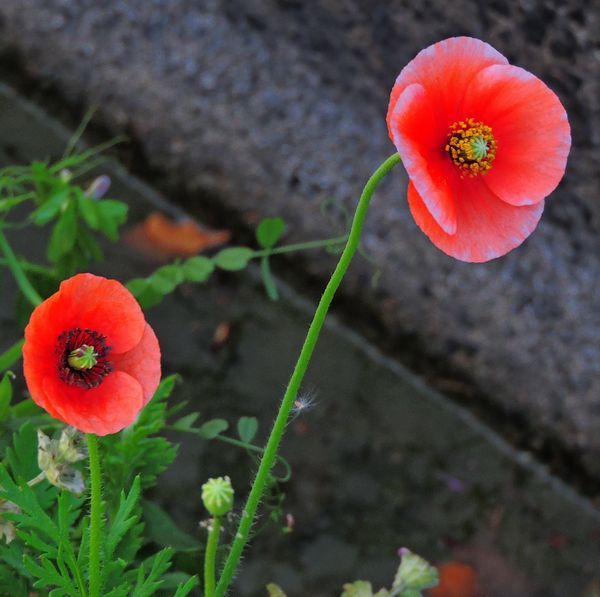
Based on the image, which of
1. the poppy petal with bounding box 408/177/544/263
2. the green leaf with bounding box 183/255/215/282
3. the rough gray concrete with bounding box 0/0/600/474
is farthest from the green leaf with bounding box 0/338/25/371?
the rough gray concrete with bounding box 0/0/600/474

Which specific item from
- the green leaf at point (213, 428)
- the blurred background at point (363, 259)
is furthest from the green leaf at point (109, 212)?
the blurred background at point (363, 259)

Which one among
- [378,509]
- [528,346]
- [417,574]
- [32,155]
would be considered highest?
[417,574]

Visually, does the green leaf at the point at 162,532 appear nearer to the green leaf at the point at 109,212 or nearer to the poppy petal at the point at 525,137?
the green leaf at the point at 109,212

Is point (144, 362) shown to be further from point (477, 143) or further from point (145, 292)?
point (145, 292)

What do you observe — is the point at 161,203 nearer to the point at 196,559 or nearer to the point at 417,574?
the point at 196,559

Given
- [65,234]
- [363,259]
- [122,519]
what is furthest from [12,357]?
[363,259]

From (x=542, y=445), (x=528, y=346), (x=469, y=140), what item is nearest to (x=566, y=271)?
(x=528, y=346)

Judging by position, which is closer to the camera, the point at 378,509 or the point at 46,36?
the point at 378,509
